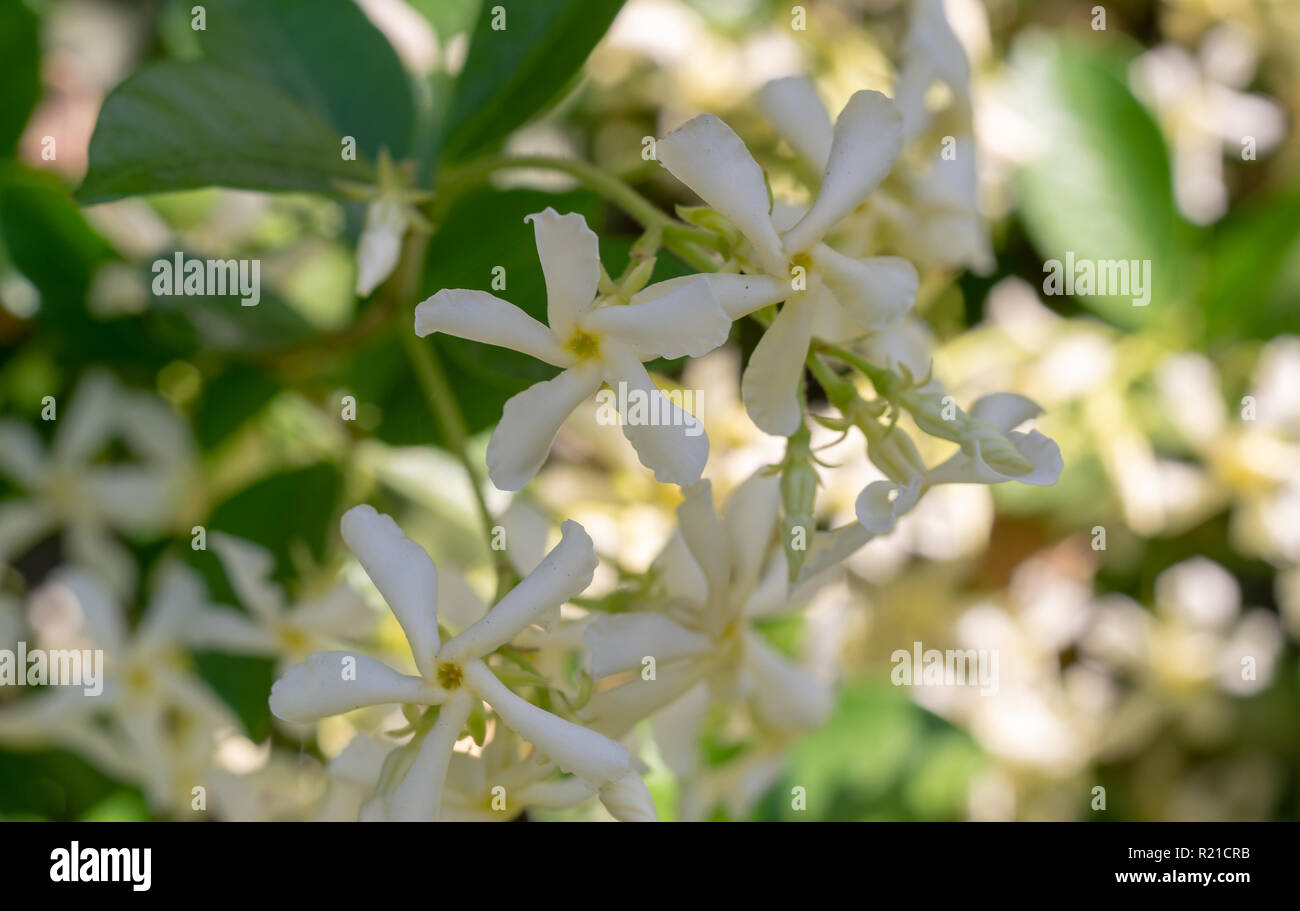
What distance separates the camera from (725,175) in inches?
14.9

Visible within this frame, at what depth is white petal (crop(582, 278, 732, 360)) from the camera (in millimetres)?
362

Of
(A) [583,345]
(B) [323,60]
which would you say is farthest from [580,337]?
(B) [323,60]

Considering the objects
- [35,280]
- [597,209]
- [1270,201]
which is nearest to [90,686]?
[35,280]

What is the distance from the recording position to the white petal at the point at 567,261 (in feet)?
1.19

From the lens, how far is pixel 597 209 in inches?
21.9

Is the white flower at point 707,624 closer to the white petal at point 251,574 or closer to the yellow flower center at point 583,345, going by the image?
the yellow flower center at point 583,345

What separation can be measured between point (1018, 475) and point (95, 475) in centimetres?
68

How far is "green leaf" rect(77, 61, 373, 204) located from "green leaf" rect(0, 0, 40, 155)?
383 millimetres

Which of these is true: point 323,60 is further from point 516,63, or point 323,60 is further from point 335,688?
point 335,688

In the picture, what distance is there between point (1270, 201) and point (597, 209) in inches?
29.4

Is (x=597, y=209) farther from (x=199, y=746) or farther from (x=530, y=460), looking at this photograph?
(x=199, y=746)

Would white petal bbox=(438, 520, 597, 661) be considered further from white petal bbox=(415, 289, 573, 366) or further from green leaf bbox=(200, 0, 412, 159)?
green leaf bbox=(200, 0, 412, 159)

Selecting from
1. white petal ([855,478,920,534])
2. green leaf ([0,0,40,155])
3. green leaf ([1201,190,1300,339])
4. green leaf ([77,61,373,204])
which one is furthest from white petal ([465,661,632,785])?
green leaf ([1201,190,1300,339])

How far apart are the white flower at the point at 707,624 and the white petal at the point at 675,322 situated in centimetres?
8
